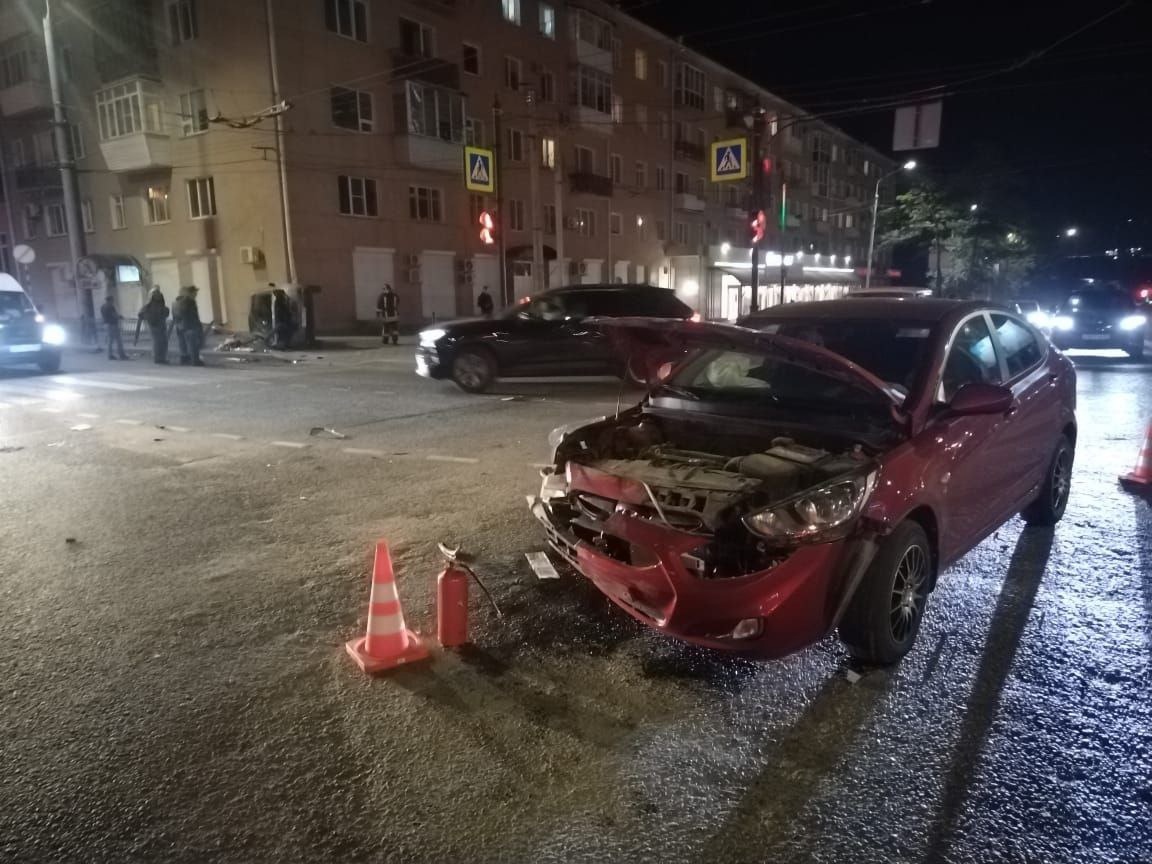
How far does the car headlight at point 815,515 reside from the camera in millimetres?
3207

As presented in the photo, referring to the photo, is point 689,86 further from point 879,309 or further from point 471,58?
point 879,309

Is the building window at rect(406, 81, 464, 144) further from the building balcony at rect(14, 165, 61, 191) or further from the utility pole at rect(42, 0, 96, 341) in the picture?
the building balcony at rect(14, 165, 61, 191)

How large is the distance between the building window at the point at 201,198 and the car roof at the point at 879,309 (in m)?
27.9

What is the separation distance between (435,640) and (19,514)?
4437mm

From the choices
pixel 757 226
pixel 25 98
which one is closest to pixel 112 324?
pixel 757 226

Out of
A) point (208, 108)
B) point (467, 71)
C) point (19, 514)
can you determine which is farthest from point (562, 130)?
point (19, 514)

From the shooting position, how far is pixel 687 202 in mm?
45656

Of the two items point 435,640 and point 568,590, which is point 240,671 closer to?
point 435,640

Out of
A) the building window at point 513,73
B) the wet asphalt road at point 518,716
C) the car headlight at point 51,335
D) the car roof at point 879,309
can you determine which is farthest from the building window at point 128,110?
the car roof at point 879,309

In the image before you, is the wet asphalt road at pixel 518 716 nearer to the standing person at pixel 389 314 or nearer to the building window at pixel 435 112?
the standing person at pixel 389 314

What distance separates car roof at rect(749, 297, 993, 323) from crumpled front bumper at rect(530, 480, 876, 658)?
1.80 metres

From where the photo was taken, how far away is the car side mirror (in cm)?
370

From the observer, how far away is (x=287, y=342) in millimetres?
22297

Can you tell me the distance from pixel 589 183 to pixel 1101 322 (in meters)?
25.8
